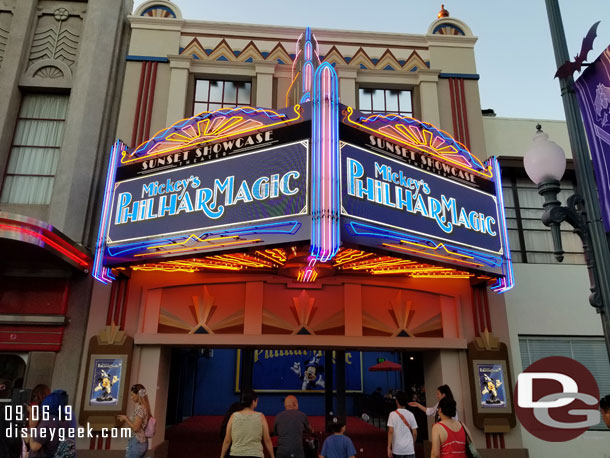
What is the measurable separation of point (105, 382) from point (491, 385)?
886cm

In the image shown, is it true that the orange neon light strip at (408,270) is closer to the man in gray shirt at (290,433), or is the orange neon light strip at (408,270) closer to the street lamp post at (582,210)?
the man in gray shirt at (290,433)

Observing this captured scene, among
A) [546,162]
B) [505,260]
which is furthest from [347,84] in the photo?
[546,162]

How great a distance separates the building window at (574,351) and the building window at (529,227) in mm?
2100

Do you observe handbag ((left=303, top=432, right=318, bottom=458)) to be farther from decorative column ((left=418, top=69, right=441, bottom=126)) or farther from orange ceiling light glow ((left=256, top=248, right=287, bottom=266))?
decorative column ((left=418, top=69, right=441, bottom=126))

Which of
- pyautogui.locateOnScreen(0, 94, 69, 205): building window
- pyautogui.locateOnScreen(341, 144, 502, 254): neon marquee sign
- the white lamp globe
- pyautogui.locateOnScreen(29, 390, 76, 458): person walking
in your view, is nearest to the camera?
the white lamp globe

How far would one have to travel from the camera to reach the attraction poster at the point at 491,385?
1138 cm

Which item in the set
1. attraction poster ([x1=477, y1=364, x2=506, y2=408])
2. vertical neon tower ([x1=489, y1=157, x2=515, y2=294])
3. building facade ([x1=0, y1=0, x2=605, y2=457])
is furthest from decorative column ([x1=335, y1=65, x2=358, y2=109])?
attraction poster ([x1=477, y1=364, x2=506, y2=408])

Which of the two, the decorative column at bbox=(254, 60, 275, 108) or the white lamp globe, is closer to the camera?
the white lamp globe

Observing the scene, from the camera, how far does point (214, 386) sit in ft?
72.1

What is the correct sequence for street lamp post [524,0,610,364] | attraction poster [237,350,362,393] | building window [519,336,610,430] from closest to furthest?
1. street lamp post [524,0,610,364]
2. building window [519,336,610,430]
3. attraction poster [237,350,362,393]

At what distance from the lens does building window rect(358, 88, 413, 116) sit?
14312mm

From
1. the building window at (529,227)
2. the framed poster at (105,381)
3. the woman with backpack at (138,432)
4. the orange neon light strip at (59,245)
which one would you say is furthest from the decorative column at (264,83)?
the woman with backpack at (138,432)

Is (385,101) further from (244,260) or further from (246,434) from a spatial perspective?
(246,434)

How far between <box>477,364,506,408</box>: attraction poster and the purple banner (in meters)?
7.10
